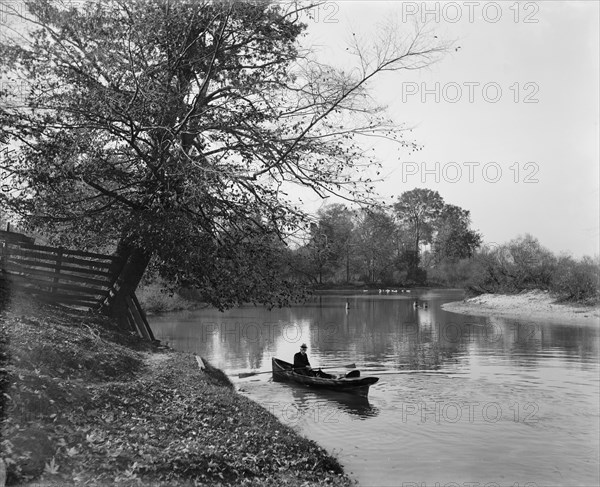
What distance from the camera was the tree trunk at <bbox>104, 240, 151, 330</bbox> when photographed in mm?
17453

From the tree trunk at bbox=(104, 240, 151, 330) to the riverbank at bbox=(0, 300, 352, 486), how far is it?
4811 mm

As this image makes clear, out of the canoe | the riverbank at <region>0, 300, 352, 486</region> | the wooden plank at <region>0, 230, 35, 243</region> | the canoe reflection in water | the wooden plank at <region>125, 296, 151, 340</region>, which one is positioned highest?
the wooden plank at <region>0, 230, 35, 243</region>

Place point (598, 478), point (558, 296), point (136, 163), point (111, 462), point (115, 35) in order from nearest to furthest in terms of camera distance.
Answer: point (111, 462) < point (598, 478) < point (115, 35) < point (136, 163) < point (558, 296)

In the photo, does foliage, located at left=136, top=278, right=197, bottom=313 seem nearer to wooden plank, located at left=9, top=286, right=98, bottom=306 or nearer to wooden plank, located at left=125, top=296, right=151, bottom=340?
wooden plank, located at left=125, top=296, right=151, bottom=340

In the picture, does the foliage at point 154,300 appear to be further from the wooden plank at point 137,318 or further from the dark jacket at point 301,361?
the wooden plank at point 137,318

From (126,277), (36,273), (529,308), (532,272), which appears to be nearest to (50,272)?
(36,273)

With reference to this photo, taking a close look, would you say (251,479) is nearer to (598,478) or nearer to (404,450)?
(404,450)

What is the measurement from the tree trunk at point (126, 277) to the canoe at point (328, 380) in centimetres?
646

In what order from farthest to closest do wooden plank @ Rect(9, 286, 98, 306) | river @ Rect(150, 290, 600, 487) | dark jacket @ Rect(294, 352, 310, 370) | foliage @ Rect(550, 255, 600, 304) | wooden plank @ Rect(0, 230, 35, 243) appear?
foliage @ Rect(550, 255, 600, 304) → dark jacket @ Rect(294, 352, 310, 370) → wooden plank @ Rect(0, 230, 35, 243) → wooden plank @ Rect(9, 286, 98, 306) → river @ Rect(150, 290, 600, 487)

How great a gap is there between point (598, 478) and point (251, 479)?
7.74m

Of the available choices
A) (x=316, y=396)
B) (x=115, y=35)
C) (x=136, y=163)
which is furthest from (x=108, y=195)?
(x=316, y=396)

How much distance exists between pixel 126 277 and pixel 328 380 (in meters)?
7.19

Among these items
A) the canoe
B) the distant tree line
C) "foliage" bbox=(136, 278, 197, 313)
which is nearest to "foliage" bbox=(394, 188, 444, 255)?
the distant tree line

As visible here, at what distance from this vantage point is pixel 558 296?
5581 centimetres
